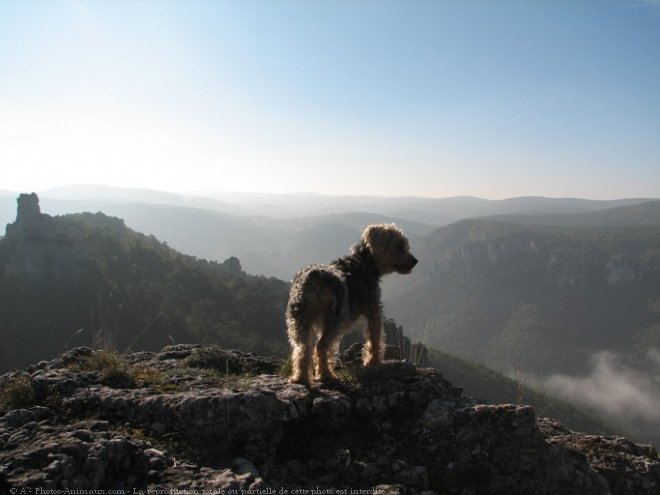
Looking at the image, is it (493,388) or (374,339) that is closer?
(374,339)

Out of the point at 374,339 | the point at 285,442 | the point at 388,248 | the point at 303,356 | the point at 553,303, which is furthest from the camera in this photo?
the point at 553,303

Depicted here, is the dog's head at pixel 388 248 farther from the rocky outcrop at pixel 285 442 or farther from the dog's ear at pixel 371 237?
the rocky outcrop at pixel 285 442

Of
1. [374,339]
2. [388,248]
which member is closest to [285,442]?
[374,339]

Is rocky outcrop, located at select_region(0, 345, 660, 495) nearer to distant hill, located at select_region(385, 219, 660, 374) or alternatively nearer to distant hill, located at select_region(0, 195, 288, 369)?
distant hill, located at select_region(0, 195, 288, 369)

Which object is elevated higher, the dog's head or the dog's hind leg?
the dog's head

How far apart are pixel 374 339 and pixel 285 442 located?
102 inches

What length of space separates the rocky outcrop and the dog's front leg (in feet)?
4.01

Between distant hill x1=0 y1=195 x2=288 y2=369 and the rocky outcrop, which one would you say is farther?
distant hill x1=0 y1=195 x2=288 y2=369

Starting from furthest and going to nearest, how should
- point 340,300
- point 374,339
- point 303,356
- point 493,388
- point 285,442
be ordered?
point 493,388, point 374,339, point 340,300, point 303,356, point 285,442

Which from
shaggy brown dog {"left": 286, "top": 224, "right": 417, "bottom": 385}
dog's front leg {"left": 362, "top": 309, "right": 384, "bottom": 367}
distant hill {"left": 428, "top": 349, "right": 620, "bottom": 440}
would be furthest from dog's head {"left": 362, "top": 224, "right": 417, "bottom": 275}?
distant hill {"left": 428, "top": 349, "right": 620, "bottom": 440}

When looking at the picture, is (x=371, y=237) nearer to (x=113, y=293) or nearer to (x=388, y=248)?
(x=388, y=248)

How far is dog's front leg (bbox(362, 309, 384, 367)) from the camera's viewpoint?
669 cm

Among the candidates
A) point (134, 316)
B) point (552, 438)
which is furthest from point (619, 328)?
point (552, 438)

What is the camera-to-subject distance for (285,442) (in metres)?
4.48
